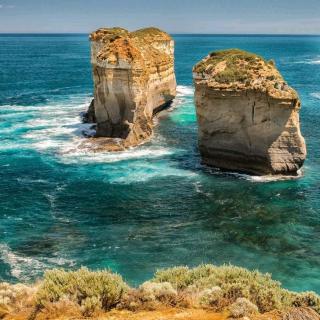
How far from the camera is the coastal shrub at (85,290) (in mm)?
15695

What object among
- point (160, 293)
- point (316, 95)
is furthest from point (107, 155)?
point (316, 95)

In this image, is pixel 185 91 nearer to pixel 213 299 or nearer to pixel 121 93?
Answer: pixel 121 93

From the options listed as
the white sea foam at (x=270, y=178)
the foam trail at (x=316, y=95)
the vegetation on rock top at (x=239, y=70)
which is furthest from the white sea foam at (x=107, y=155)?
the foam trail at (x=316, y=95)

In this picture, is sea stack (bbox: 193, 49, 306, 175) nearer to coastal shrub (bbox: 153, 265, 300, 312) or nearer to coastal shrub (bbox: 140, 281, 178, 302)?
coastal shrub (bbox: 153, 265, 300, 312)

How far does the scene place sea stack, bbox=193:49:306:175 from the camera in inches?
1636

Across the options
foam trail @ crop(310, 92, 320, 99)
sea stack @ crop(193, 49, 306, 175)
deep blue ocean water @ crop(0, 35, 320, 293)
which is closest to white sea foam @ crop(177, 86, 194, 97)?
foam trail @ crop(310, 92, 320, 99)

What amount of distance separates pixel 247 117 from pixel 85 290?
30130 mm

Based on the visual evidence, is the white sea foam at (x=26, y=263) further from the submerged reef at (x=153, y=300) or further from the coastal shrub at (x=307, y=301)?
the coastal shrub at (x=307, y=301)

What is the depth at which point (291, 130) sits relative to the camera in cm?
4141

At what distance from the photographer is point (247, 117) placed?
43219 millimetres

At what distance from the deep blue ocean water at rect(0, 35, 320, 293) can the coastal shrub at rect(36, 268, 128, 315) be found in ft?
35.2

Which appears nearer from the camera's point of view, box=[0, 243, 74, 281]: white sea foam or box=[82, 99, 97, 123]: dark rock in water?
box=[0, 243, 74, 281]: white sea foam

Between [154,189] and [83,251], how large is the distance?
453 inches

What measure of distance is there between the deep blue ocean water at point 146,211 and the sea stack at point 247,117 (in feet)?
5.45
